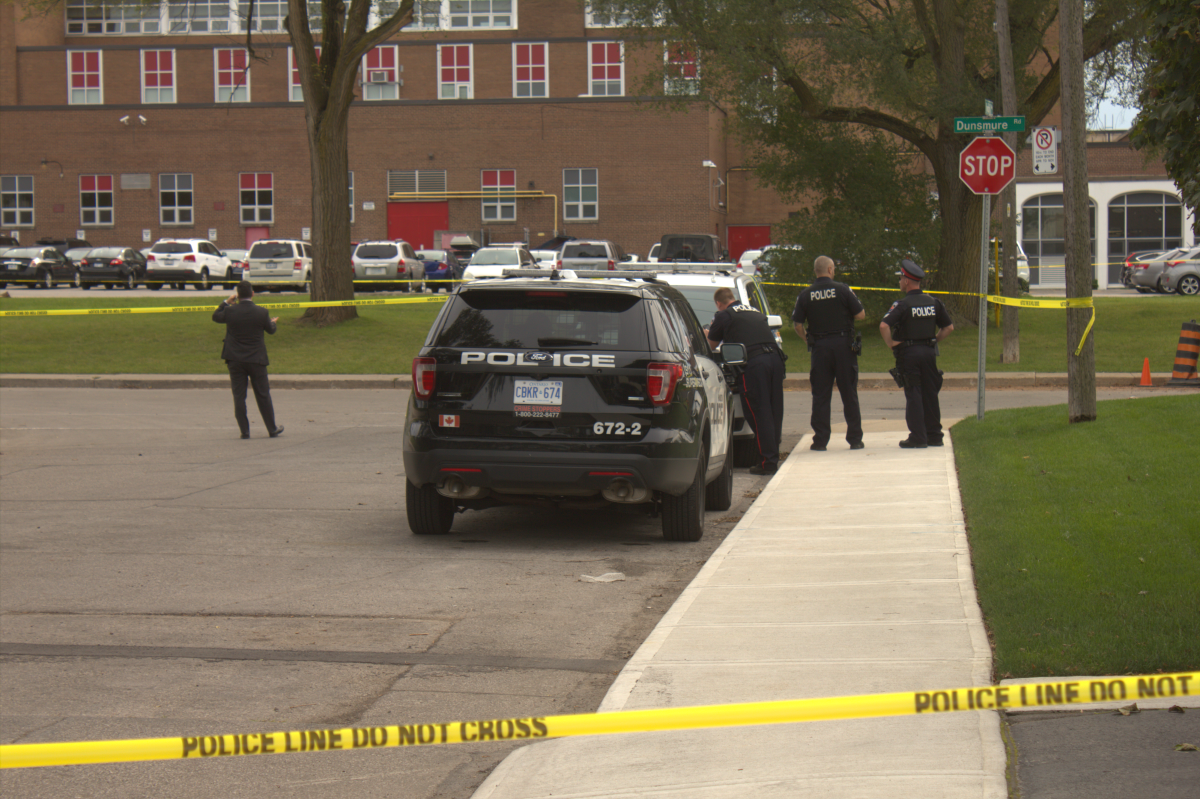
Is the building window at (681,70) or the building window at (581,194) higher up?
the building window at (581,194)

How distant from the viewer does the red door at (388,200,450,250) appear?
63.6m

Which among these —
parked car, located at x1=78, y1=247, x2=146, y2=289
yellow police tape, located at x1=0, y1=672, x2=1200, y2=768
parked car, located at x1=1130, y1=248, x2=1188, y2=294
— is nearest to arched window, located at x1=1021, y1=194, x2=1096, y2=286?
parked car, located at x1=1130, y1=248, x2=1188, y2=294

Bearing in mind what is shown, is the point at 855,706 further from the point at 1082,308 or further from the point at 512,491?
the point at 1082,308

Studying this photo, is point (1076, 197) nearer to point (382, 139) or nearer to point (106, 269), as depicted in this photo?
point (106, 269)

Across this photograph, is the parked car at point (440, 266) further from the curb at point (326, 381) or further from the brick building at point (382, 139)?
the curb at point (326, 381)

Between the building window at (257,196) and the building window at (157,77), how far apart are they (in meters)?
6.87

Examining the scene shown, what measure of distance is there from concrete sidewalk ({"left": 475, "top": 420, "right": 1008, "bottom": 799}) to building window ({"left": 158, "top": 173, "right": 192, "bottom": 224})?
60159 millimetres

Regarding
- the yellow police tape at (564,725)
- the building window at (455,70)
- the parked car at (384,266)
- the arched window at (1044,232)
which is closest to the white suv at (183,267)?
the parked car at (384,266)

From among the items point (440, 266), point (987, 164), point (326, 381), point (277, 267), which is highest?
point (440, 266)

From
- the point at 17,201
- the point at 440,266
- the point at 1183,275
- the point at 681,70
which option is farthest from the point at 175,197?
the point at 1183,275

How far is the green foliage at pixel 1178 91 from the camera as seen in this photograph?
5711 mm

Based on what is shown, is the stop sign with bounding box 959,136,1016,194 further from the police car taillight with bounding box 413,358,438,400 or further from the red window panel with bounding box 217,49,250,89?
the red window panel with bounding box 217,49,250,89

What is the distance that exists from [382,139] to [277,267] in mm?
23064

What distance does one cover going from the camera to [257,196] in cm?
6450
